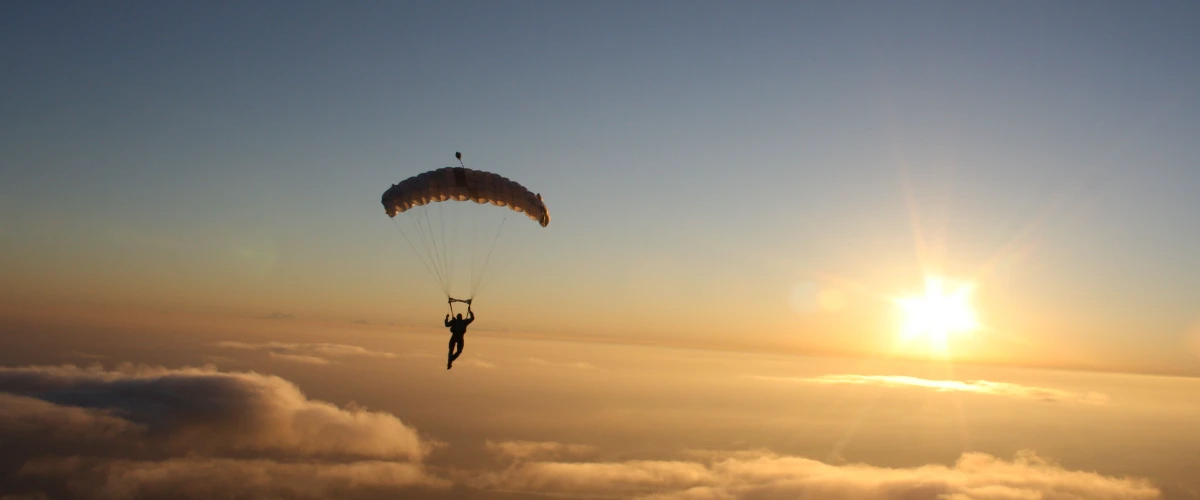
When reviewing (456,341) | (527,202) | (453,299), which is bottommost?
(456,341)

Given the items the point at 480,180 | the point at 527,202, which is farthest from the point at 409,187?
the point at 527,202

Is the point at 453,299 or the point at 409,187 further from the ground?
the point at 409,187

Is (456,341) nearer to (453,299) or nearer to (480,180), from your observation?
(453,299)

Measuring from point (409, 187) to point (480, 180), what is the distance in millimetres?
3263

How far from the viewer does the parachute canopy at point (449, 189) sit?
2883 cm

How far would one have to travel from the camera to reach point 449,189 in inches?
1136

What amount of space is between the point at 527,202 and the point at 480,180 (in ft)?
8.30

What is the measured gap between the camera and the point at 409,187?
1145 inches

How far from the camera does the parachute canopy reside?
28828mm

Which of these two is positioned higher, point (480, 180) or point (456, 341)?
point (480, 180)

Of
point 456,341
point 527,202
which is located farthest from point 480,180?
point 456,341

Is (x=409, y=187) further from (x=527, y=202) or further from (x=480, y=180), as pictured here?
(x=527, y=202)

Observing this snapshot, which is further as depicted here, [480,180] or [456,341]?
[480,180]

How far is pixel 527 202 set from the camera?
30.3 m
